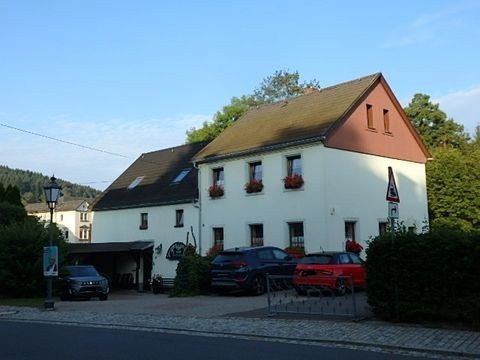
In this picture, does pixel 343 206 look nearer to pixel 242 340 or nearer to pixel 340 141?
pixel 340 141

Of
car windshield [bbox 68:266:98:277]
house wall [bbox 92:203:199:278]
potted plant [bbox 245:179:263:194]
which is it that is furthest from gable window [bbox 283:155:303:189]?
car windshield [bbox 68:266:98:277]

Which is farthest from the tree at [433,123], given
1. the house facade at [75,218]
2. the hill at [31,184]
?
the house facade at [75,218]

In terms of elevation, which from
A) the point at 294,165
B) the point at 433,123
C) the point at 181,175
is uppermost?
the point at 433,123

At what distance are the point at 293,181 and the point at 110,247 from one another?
1424 cm

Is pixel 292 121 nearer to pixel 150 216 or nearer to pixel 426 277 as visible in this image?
pixel 150 216

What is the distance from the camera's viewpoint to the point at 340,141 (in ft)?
96.7

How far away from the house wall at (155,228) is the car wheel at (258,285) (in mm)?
12696

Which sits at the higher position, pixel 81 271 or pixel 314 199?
pixel 314 199

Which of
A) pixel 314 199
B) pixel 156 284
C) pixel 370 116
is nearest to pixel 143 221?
pixel 156 284

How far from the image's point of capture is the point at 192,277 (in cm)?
2366

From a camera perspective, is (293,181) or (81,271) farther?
(293,181)

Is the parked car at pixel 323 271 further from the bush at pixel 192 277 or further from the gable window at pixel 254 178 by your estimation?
the gable window at pixel 254 178

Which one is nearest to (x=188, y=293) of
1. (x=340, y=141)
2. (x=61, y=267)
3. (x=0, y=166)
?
(x=61, y=267)

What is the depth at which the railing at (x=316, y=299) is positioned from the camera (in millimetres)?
15030
